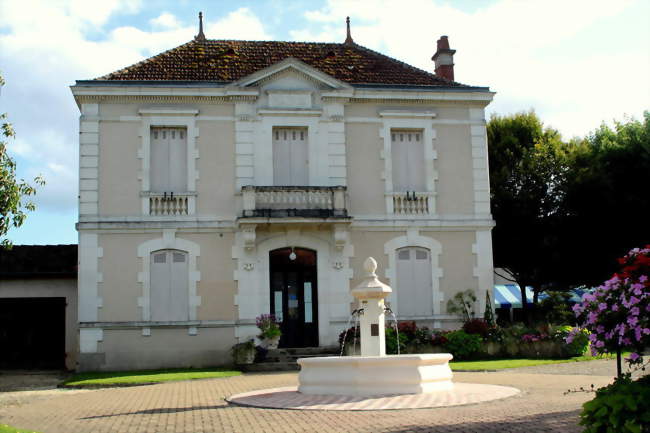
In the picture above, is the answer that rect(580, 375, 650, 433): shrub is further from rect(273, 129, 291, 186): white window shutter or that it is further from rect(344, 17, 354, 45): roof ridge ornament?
rect(344, 17, 354, 45): roof ridge ornament

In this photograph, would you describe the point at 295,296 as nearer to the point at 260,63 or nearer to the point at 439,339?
the point at 439,339

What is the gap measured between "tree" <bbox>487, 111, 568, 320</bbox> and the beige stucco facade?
6.49 m

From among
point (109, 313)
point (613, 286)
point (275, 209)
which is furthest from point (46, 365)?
point (613, 286)

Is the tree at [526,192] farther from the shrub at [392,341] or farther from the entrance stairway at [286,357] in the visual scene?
the entrance stairway at [286,357]

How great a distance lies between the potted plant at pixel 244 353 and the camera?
20844 millimetres

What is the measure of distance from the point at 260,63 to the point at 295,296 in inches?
289

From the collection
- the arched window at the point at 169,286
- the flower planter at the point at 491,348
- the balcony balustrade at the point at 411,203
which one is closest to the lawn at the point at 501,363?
the flower planter at the point at 491,348

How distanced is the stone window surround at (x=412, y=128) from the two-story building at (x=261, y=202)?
42mm

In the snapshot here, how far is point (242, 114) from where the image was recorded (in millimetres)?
23188

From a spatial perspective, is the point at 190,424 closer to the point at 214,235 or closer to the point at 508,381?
the point at 508,381

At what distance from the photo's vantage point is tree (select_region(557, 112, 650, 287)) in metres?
27.3

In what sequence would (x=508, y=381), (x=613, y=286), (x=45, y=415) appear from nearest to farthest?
(x=613, y=286), (x=45, y=415), (x=508, y=381)

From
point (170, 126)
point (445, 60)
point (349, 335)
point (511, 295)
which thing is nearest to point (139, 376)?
point (349, 335)

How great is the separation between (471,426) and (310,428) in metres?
1.97
